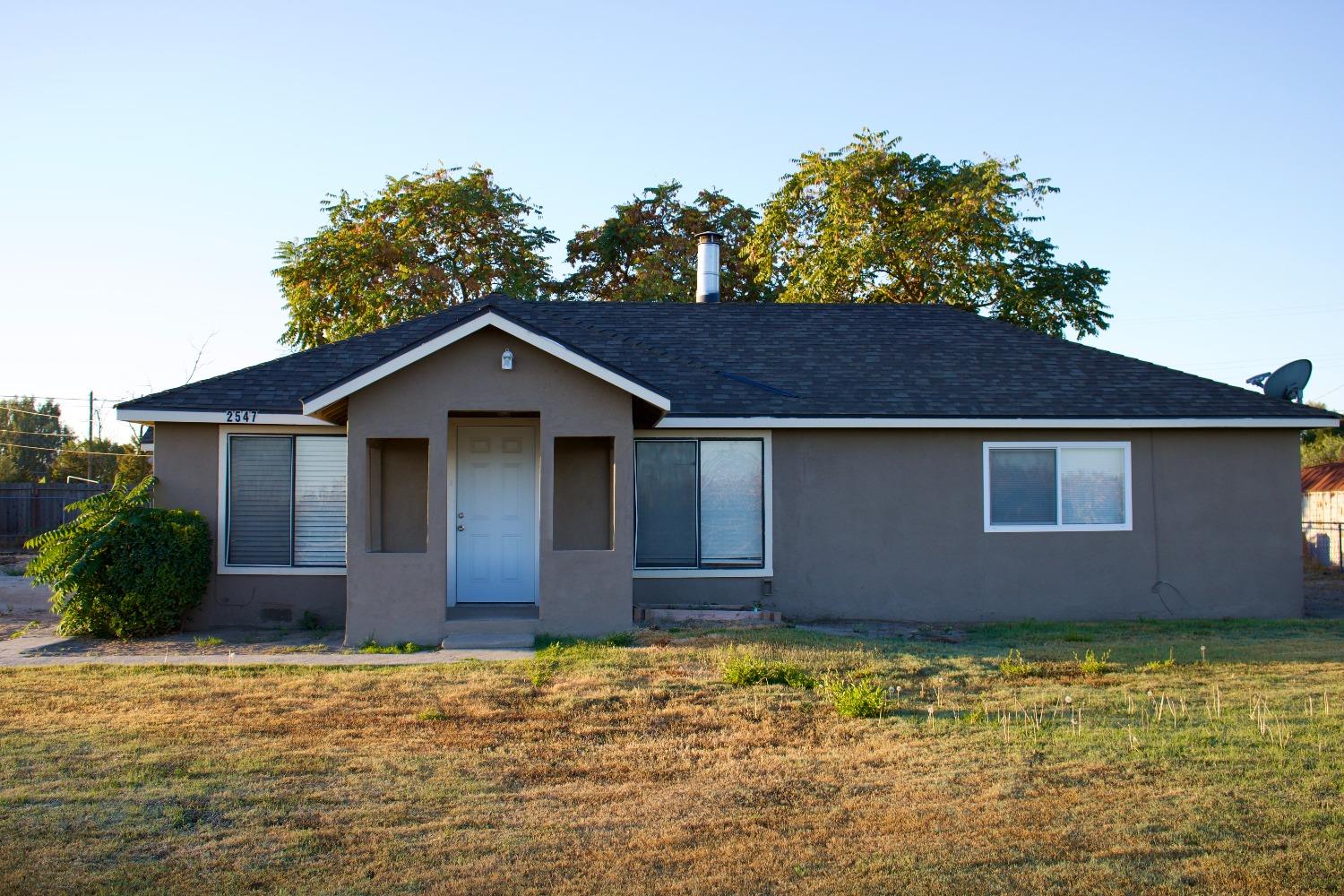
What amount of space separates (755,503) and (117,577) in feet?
23.3

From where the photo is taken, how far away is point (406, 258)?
28.2m

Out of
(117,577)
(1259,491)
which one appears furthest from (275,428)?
(1259,491)

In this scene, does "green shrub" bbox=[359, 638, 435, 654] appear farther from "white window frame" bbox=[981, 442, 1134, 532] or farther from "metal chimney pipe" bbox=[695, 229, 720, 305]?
"metal chimney pipe" bbox=[695, 229, 720, 305]

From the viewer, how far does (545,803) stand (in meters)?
Answer: 5.95

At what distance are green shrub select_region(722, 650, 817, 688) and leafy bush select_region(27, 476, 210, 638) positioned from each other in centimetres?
641

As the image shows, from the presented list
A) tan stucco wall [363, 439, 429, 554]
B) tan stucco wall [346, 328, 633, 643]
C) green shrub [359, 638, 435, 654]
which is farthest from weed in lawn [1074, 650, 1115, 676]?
tan stucco wall [363, 439, 429, 554]

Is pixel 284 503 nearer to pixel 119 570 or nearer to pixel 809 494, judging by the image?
pixel 119 570

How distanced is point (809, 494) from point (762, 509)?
61 cm

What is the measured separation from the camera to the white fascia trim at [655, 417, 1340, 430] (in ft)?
43.0

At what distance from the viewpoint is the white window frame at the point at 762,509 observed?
520 inches

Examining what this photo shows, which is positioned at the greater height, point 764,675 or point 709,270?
point 709,270

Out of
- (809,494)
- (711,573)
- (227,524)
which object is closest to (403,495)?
(227,524)

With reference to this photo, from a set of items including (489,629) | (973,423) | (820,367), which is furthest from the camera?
(820,367)

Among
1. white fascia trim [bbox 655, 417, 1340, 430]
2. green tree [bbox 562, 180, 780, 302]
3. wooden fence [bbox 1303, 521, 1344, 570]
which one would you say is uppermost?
green tree [bbox 562, 180, 780, 302]
